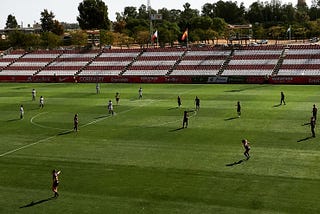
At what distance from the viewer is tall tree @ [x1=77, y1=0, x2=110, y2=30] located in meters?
127

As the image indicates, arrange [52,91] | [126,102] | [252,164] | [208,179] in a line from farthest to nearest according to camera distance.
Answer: [52,91]
[126,102]
[252,164]
[208,179]

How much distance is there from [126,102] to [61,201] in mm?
28988

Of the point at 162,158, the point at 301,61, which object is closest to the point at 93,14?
the point at 301,61

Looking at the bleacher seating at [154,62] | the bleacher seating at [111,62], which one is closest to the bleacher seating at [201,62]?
the bleacher seating at [154,62]

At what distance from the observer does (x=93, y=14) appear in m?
128

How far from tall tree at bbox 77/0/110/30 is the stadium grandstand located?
128ft

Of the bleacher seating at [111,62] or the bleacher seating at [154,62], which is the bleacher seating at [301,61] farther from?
the bleacher seating at [111,62]

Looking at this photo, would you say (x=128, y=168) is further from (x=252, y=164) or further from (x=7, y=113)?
(x=7, y=113)

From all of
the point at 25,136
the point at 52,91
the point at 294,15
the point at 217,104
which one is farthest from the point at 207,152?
the point at 294,15

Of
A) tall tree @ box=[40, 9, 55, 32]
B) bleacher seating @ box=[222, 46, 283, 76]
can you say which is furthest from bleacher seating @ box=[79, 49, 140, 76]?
tall tree @ box=[40, 9, 55, 32]

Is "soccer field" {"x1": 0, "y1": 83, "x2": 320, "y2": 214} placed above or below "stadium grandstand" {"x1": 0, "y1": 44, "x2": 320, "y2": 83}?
below

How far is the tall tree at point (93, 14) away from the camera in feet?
417

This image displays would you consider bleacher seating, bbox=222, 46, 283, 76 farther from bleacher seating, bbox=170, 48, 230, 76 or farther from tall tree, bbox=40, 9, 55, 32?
tall tree, bbox=40, 9, 55, 32

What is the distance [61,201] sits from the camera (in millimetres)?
20797
